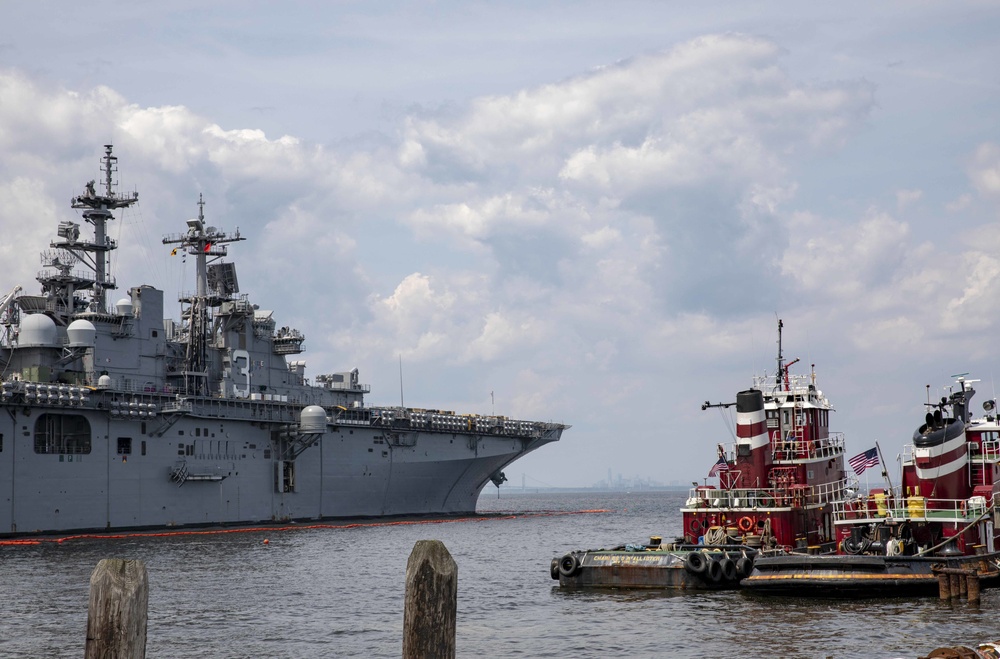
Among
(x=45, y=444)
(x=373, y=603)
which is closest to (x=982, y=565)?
(x=373, y=603)

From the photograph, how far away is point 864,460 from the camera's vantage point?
3538 cm

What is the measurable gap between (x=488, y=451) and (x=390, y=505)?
28.5 feet

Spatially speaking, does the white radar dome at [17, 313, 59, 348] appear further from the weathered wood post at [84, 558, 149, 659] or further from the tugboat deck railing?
the weathered wood post at [84, 558, 149, 659]

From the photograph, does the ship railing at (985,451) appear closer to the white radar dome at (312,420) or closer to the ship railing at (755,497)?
the ship railing at (755,497)

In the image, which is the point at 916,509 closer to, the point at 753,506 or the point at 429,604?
the point at 753,506

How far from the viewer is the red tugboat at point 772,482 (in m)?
33.0

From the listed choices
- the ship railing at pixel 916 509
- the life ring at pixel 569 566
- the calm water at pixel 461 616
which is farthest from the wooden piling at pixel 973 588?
the life ring at pixel 569 566

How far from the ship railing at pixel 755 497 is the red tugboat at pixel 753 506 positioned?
30 millimetres

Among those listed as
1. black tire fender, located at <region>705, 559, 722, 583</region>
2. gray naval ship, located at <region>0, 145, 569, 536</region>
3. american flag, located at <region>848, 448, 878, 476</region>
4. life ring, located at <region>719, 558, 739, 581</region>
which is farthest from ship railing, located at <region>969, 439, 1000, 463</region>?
gray naval ship, located at <region>0, 145, 569, 536</region>

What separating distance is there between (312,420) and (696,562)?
122 feet

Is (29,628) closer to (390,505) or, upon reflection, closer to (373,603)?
(373,603)

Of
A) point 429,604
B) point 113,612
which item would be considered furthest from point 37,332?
point 429,604

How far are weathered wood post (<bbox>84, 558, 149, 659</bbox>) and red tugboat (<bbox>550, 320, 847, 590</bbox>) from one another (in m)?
19.9

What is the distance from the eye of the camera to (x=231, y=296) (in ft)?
226
